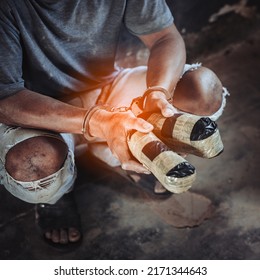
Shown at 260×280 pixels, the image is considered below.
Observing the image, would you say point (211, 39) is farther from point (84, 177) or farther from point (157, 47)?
point (84, 177)

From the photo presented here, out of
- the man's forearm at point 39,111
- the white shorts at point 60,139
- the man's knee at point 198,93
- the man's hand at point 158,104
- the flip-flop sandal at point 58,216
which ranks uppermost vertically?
the man's hand at point 158,104

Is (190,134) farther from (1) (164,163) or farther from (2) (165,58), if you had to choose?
(2) (165,58)

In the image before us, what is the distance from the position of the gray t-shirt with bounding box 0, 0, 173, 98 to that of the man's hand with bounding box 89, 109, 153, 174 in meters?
0.31

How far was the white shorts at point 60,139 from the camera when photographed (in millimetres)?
1327

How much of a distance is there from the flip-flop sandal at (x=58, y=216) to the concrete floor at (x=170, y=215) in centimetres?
4

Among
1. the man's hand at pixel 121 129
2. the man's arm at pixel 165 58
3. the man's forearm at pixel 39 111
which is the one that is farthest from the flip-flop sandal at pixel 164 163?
the man's arm at pixel 165 58

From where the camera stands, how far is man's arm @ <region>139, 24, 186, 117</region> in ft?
4.69

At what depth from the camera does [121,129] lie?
3.60 ft

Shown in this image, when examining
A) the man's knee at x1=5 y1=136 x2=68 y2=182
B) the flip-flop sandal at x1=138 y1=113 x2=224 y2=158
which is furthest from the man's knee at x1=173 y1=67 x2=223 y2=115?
the man's knee at x1=5 y1=136 x2=68 y2=182

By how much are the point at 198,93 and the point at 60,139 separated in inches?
20.2

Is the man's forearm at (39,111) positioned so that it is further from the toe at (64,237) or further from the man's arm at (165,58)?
the toe at (64,237)

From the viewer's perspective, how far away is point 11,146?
4.29 feet

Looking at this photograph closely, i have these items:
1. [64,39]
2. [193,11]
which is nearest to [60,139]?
[64,39]

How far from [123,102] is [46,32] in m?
→ 0.42
